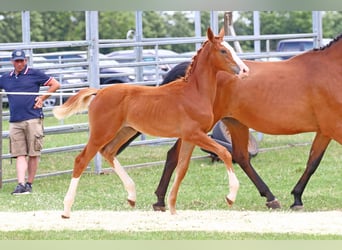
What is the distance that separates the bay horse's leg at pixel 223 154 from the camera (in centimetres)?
787

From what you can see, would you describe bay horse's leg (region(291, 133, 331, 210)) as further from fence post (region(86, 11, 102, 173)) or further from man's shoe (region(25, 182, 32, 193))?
fence post (region(86, 11, 102, 173))

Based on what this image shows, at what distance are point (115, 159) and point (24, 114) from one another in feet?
9.00

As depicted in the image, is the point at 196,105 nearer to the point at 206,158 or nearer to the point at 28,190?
the point at 28,190

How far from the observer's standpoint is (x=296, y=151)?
15.6 metres

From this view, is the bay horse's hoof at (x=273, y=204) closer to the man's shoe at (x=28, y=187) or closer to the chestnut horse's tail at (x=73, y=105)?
the chestnut horse's tail at (x=73, y=105)

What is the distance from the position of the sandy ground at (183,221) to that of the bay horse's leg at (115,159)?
0.79 feet

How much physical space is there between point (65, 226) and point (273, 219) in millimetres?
2051

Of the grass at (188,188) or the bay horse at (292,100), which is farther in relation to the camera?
the bay horse at (292,100)

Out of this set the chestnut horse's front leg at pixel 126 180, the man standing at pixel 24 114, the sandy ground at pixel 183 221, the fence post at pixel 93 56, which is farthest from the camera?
the fence post at pixel 93 56

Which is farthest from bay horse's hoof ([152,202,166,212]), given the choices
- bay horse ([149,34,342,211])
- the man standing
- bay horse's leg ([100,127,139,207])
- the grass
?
the man standing

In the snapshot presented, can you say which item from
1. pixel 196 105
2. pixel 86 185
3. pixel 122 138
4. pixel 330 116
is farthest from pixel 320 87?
pixel 86 185

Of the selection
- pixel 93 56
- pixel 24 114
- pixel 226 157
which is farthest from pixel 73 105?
pixel 93 56

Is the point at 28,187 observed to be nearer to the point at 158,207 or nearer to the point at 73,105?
the point at 158,207

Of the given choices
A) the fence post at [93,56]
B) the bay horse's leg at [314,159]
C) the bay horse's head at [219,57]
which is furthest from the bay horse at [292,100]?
the fence post at [93,56]
